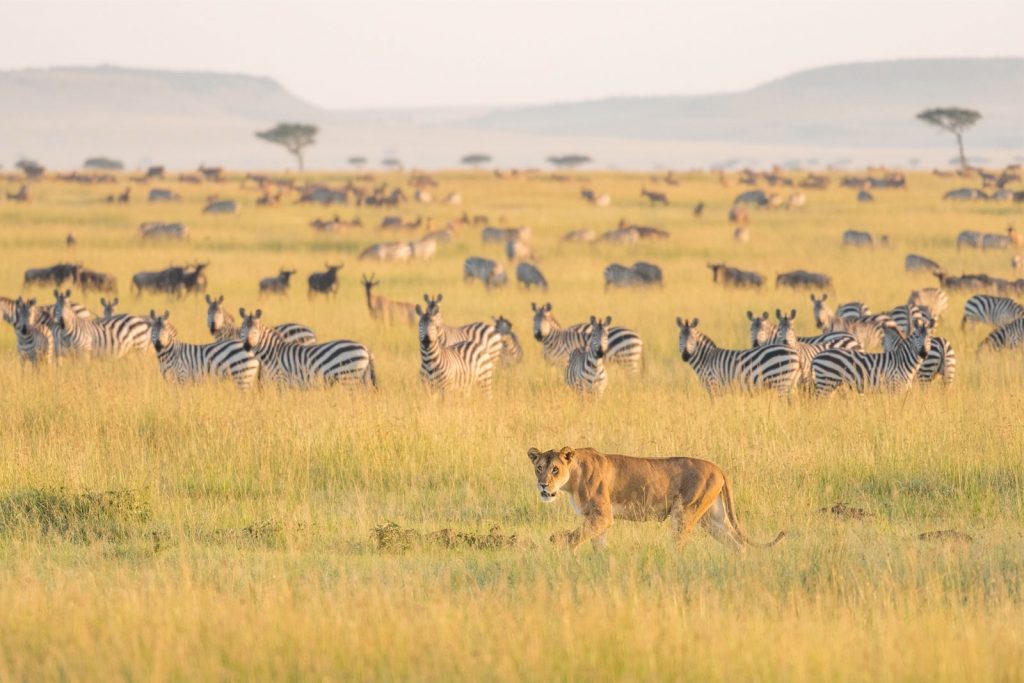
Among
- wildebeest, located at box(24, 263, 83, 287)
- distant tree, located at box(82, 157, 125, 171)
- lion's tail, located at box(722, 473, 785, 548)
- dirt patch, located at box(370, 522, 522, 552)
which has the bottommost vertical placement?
dirt patch, located at box(370, 522, 522, 552)

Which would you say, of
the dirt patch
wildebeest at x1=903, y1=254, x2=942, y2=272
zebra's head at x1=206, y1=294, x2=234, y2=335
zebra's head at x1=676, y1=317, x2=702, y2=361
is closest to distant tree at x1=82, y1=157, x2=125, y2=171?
wildebeest at x1=903, y1=254, x2=942, y2=272

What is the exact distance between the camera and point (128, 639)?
812 cm

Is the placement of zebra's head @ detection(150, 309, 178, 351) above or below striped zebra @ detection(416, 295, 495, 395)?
above

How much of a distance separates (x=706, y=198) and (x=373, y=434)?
57.1 m

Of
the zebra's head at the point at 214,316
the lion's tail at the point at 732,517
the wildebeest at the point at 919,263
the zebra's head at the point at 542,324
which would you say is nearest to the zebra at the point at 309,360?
the zebra's head at the point at 214,316

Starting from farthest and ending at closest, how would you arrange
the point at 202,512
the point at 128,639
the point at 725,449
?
the point at 725,449
the point at 202,512
the point at 128,639

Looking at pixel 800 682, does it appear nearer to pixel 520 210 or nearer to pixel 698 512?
pixel 698 512

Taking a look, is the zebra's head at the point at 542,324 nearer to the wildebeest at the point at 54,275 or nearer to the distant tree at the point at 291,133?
the wildebeest at the point at 54,275

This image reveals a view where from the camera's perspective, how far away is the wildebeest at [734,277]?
116 ft

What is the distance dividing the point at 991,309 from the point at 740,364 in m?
11.0

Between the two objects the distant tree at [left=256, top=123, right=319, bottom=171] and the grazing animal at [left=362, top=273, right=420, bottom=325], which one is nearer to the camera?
the grazing animal at [left=362, top=273, right=420, bottom=325]

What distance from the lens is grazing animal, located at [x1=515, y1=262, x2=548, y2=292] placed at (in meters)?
35.9

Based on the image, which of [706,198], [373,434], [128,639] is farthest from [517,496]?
[706,198]

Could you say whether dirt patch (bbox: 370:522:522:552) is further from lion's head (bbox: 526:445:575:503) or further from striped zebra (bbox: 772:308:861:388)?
striped zebra (bbox: 772:308:861:388)
